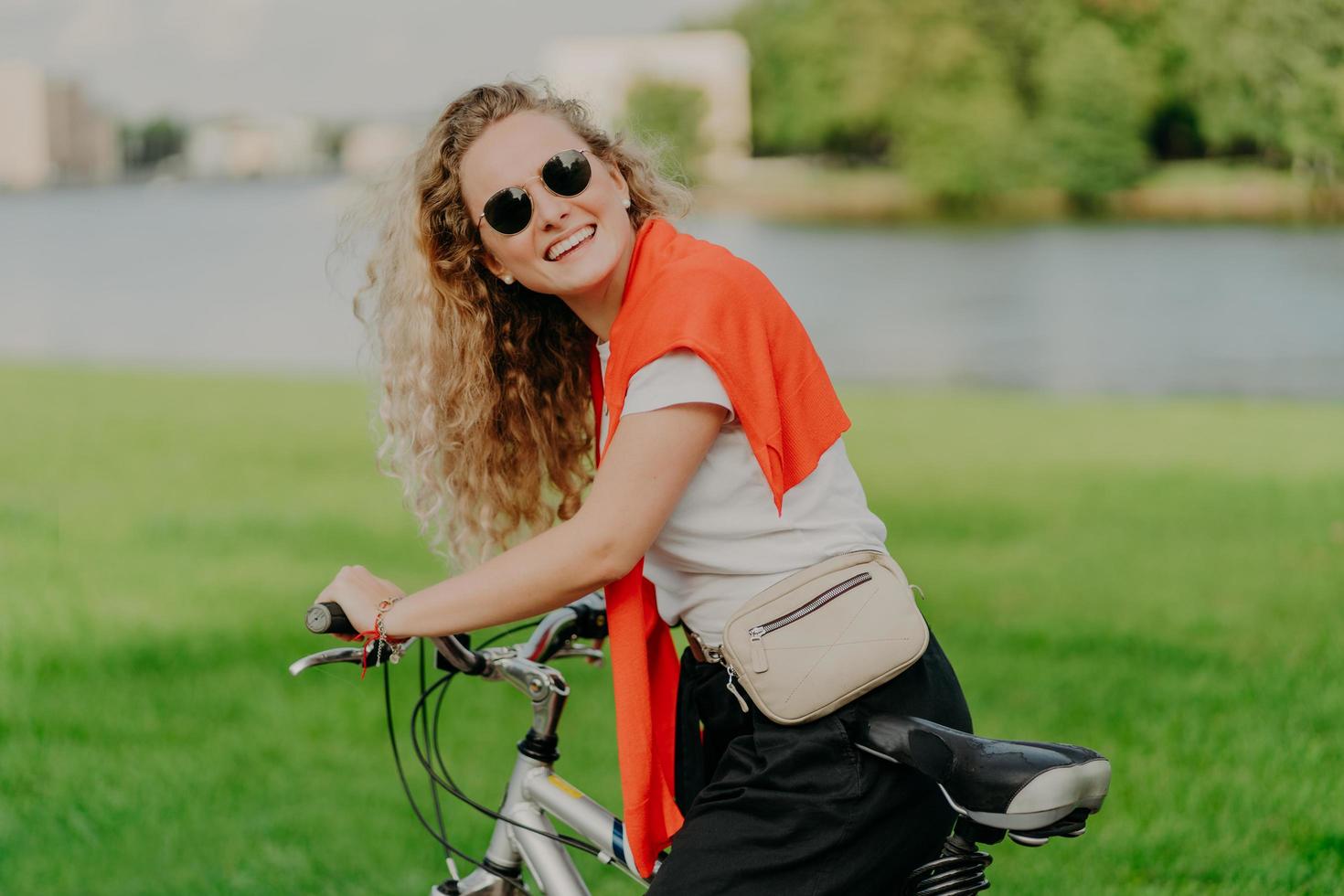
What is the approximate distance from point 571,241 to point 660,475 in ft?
1.42

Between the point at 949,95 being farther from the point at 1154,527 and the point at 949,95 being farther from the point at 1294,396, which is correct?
the point at 1154,527

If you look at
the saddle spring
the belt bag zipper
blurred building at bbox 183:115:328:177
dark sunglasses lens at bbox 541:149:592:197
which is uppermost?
dark sunglasses lens at bbox 541:149:592:197

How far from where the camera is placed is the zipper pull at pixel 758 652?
2.05 m

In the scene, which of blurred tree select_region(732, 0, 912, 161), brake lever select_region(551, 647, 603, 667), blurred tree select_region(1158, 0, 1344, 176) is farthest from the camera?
blurred tree select_region(732, 0, 912, 161)

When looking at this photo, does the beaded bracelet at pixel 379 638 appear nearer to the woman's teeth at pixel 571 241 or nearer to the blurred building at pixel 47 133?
the woman's teeth at pixel 571 241

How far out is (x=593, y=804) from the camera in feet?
8.13

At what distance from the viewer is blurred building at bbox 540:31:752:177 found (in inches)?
2746

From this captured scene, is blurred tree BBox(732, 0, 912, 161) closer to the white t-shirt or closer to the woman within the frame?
the woman

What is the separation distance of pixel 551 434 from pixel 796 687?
757 mm

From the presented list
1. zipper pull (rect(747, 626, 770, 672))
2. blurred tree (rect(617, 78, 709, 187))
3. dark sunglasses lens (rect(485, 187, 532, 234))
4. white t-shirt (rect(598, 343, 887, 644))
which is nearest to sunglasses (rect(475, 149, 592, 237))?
dark sunglasses lens (rect(485, 187, 532, 234))

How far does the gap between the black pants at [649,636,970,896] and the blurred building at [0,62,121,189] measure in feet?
171

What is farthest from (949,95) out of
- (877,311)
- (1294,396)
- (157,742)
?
(157,742)

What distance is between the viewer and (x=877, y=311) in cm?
3347

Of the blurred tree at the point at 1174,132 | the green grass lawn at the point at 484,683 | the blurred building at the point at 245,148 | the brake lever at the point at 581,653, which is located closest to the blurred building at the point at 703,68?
the blurred building at the point at 245,148
